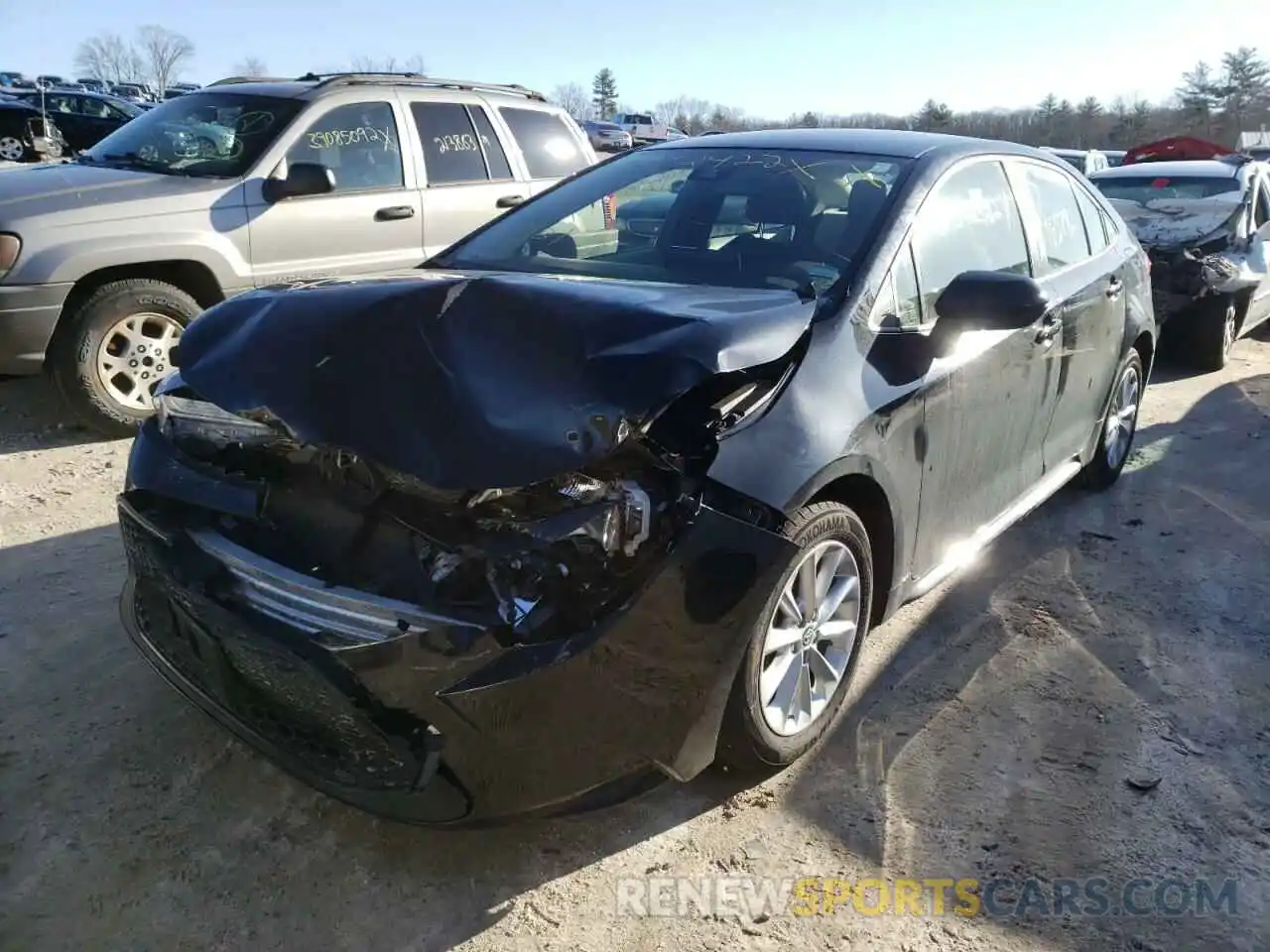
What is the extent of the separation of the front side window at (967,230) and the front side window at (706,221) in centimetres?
18

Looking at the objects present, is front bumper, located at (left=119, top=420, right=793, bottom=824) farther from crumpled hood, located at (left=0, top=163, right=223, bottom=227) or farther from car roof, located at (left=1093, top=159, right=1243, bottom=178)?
car roof, located at (left=1093, top=159, right=1243, bottom=178)

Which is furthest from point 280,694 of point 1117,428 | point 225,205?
point 1117,428

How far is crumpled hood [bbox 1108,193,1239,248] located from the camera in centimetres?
822

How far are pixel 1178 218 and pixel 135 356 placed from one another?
8234 mm

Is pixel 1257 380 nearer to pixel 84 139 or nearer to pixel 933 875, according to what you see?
pixel 933 875

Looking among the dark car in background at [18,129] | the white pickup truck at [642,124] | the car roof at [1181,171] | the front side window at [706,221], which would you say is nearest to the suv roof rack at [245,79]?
the front side window at [706,221]

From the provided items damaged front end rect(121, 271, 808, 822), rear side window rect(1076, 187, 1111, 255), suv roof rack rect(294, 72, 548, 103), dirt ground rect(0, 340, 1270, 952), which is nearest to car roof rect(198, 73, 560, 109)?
suv roof rack rect(294, 72, 548, 103)

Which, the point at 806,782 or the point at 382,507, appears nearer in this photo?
the point at 382,507

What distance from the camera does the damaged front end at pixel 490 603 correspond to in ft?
6.89

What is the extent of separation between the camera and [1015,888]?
2.48 meters

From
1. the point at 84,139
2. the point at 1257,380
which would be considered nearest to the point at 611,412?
the point at 1257,380

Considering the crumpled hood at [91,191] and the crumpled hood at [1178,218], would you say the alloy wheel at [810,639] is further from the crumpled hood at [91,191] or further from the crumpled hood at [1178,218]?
the crumpled hood at [1178,218]

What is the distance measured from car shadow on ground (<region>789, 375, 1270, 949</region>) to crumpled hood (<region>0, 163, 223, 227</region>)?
4488 millimetres

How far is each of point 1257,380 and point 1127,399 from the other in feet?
12.0
